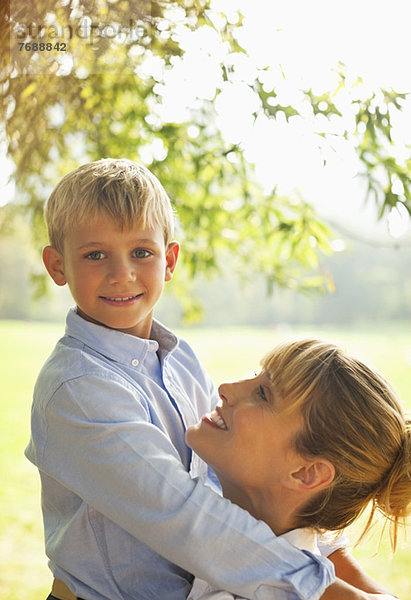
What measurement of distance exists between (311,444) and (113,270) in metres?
0.51

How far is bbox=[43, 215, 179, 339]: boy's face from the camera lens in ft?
4.43

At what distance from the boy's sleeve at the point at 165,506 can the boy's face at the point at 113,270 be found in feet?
0.73

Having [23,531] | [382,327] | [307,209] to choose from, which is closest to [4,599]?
[23,531]

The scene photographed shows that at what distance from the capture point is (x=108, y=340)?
1377mm

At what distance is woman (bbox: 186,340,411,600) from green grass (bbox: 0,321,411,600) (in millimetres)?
99

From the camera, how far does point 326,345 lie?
1345 mm

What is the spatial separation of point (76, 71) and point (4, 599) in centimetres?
301

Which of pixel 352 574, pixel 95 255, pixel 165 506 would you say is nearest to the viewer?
pixel 165 506

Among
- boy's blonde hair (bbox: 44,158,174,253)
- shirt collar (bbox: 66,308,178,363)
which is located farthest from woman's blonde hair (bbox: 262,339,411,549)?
boy's blonde hair (bbox: 44,158,174,253)

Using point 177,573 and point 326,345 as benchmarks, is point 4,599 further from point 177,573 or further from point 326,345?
point 326,345

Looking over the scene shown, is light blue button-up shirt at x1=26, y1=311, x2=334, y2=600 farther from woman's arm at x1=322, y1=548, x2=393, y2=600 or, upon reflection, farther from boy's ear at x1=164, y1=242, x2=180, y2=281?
woman's arm at x1=322, y1=548, x2=393, y2=600

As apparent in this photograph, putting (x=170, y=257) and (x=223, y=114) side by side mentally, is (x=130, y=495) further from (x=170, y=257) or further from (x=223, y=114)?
(x=223, y=114)

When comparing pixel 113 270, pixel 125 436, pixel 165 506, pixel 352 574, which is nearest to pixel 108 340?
pixel 113 270

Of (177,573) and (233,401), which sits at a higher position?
(233,401)
